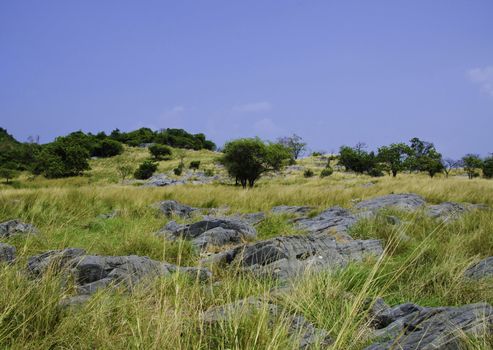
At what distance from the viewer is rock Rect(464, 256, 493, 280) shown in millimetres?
3602

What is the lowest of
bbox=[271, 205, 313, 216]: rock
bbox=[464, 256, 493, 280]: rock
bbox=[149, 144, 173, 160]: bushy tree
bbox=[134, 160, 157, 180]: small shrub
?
bbox=[271, 205, 313, 216]: rock

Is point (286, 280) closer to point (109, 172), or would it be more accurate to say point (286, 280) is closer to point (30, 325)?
point (30, 325)

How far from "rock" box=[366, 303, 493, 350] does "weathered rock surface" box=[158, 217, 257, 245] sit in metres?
3.31

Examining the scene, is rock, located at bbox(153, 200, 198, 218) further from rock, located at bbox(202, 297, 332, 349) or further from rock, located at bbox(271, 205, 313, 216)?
rock, located at bbox(202, 297, 332, 349)

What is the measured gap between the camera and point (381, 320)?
265cm

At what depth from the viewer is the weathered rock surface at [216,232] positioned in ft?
19.3

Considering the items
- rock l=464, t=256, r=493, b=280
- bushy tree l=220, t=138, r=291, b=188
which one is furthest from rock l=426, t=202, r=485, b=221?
bushy tree l=220, t=138, r=291, b=188

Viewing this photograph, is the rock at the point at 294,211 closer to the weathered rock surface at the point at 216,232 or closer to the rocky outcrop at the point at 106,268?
the weathered rock surface at the point at 216,232

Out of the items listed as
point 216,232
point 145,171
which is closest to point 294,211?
point 216,232

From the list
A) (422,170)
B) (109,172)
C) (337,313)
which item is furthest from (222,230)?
(422,170)

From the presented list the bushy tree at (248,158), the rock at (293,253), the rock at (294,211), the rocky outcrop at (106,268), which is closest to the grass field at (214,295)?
the rocky outcrop at (106,268)

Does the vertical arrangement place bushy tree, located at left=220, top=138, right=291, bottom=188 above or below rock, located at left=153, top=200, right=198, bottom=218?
above

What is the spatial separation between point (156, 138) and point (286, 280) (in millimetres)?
82568

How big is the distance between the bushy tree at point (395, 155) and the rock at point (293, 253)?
47.2 metres
